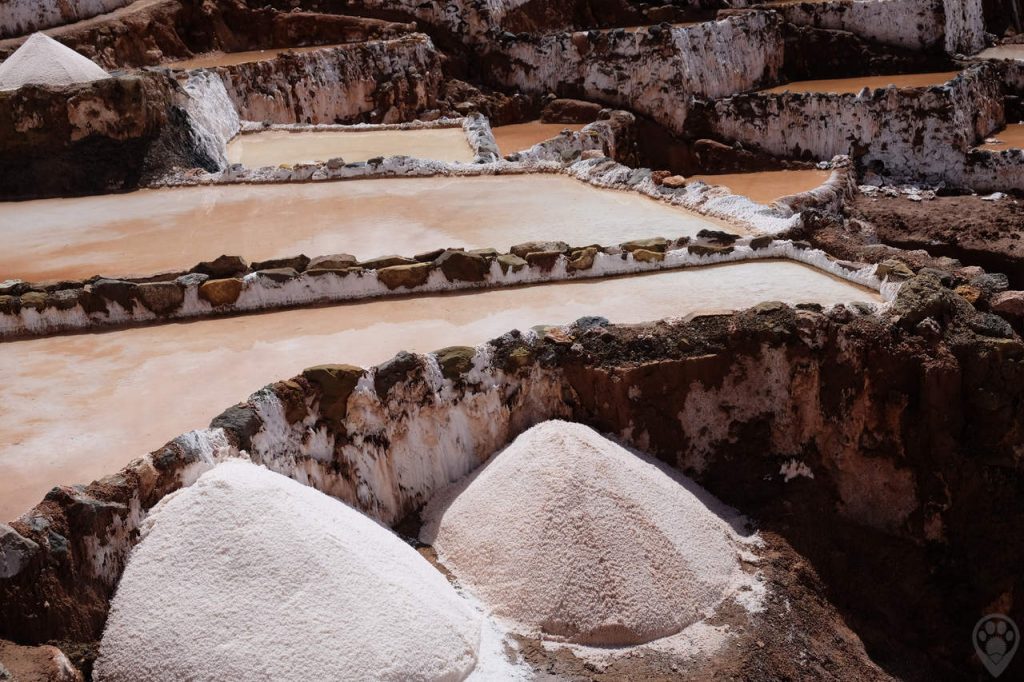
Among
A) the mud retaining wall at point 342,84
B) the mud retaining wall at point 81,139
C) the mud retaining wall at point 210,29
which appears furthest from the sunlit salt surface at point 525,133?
the mud retaining wall at point 81,139

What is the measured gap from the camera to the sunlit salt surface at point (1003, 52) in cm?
2303

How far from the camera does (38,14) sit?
19688 millimetres

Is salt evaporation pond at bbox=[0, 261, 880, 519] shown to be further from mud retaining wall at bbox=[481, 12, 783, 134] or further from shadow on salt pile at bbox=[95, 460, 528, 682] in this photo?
mud retaining wall at bbox=[481, 12, 783, 134]

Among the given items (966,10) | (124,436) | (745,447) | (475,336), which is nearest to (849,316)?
(745,447)

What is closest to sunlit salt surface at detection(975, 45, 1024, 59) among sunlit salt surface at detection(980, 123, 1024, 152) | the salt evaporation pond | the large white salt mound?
sunlit salt surface at detection(980, 123, 1024, 152)

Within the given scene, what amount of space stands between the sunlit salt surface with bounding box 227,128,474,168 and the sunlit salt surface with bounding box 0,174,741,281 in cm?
176

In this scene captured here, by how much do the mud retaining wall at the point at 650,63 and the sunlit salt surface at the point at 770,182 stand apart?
6.82 feet

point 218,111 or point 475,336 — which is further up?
point 218,111

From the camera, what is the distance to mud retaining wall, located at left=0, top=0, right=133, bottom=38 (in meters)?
19.5

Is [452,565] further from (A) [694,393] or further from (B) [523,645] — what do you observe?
(A) [694,393]

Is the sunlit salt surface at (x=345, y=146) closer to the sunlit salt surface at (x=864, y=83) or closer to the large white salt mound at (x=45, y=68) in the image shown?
the large white salt mound at (x=45, y=68)

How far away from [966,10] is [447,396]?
65.8 feet

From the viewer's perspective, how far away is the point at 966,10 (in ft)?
76.1

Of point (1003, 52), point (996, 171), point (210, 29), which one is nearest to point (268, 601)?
point (996, 171)
